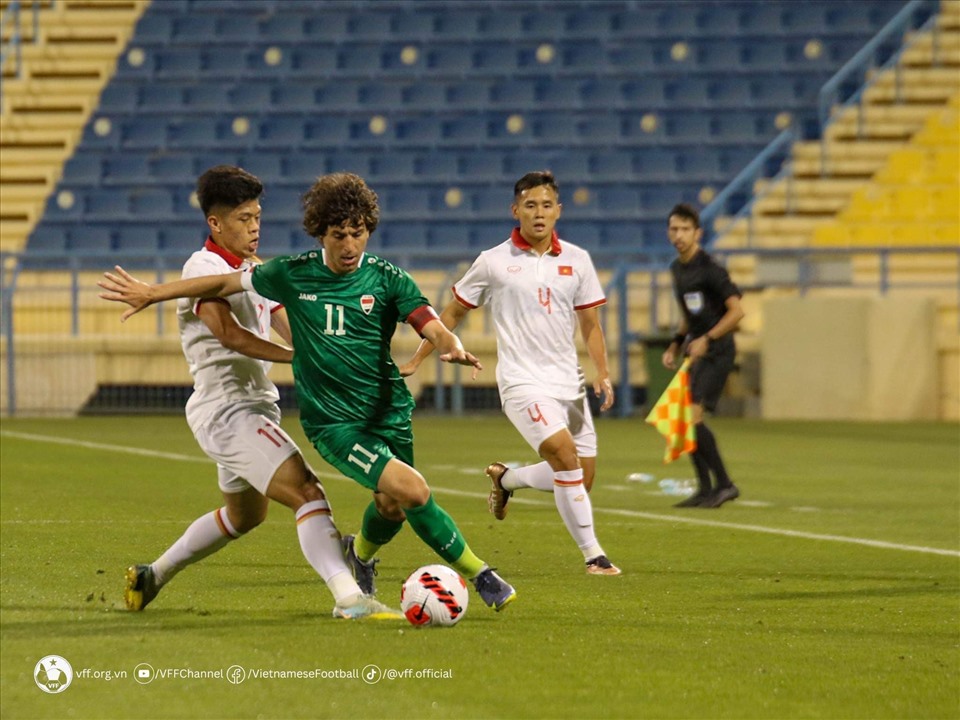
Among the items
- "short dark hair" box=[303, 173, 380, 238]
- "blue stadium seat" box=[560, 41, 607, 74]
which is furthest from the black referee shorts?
"blue stadium seat" box=[560, 41, 607, 74]

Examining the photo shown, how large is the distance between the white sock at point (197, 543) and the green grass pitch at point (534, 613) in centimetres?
16

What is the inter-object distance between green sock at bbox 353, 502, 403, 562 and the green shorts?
0.42 m

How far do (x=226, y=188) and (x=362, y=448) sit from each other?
1.09m

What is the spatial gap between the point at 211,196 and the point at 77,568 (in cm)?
214

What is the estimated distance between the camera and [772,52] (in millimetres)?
25484

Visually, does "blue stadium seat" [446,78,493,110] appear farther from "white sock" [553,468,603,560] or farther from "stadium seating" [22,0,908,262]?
"white sock" [553,468,603,560]

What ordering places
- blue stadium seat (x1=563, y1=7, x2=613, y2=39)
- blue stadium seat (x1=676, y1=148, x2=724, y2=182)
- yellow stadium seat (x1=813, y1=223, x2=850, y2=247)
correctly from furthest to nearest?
blue stadium seat (x1=563, y1=7, x2=613, y2=39) → blue stadium seat (x1=676, y1=148, x2=724, y2=182) → yellow stadium seat (x1=813, y1=223, x2=850, y2=247)

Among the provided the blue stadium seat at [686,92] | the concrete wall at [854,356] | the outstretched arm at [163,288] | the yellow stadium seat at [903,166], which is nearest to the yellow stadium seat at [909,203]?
the yellow stadium seat at [903,166]

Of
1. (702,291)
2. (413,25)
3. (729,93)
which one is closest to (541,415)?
(702,291)

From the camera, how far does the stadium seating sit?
2475cm

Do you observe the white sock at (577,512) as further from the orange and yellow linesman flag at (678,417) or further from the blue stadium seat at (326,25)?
the blue stadium seat at (326,25)

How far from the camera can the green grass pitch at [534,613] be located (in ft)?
17.2

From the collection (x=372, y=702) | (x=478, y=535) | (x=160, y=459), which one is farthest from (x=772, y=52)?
(x=372, y=702)

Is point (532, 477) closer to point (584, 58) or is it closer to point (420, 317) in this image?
point (420, 317)
